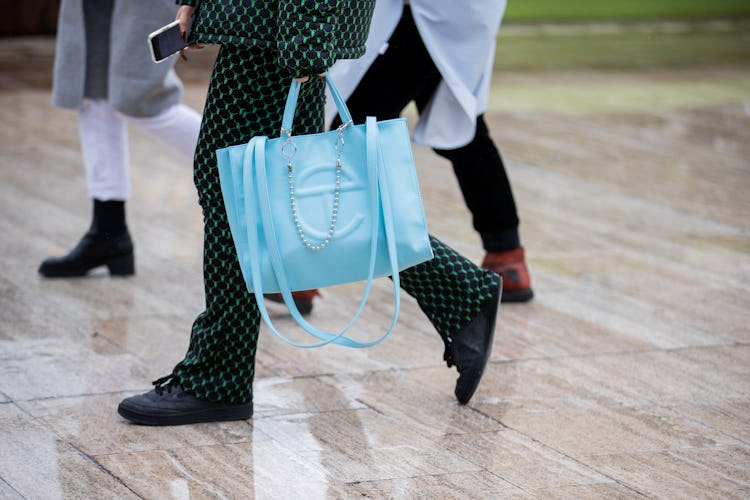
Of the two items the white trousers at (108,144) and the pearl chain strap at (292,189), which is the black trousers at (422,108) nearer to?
the white trousers at (108,144)

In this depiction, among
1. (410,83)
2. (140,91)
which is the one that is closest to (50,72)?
(140,91)

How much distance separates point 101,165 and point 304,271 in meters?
1.95

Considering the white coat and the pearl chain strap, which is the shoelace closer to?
the pearl chain strap

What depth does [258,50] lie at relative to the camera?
289cm

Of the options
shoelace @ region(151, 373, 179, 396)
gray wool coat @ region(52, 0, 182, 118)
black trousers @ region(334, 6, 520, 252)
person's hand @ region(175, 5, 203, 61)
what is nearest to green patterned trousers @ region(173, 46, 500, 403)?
shoelace @ region(151, 373, 179, 396)

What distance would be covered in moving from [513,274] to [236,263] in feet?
5.27

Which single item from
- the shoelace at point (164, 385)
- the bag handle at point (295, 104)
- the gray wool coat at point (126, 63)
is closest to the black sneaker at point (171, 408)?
the shoelace at point (164, 385)

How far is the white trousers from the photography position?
14.7ft

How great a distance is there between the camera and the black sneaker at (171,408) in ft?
10.3

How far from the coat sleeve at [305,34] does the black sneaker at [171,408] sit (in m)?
0.93

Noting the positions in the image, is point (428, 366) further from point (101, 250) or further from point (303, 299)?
point (101, 250)

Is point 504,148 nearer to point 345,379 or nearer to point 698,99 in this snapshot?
point 698,99

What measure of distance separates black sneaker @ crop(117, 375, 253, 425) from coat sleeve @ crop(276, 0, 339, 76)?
36.8 inches

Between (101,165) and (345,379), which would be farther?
(101,165)
